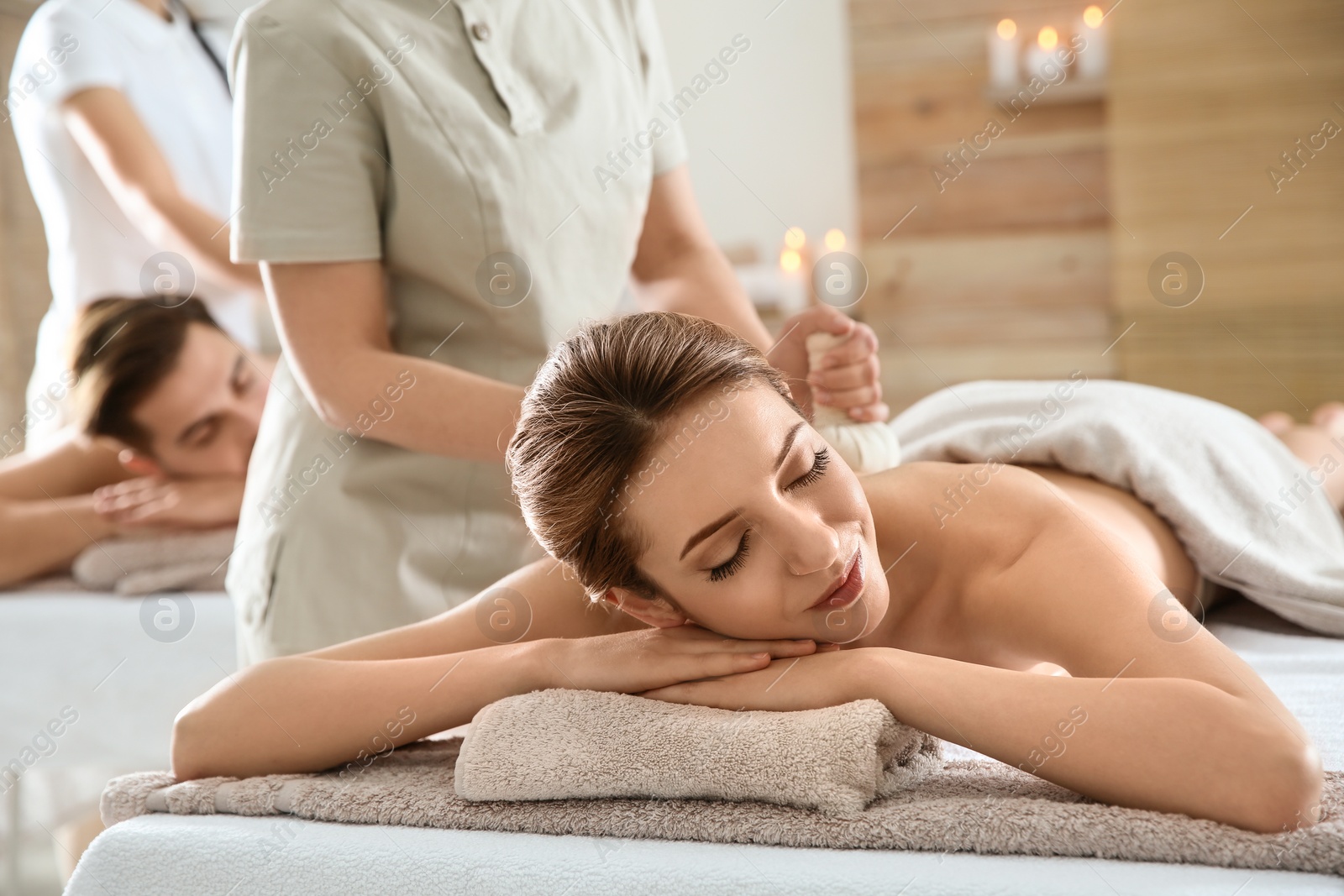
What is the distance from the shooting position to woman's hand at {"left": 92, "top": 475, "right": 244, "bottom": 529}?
6.82 feet

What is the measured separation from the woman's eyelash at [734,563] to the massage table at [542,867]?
201 millimetres

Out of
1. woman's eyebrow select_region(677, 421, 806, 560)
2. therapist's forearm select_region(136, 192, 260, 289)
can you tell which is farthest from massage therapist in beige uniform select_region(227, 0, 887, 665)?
therapist's forearm select_region(136, 192, 260, 289)

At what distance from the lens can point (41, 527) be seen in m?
2.09

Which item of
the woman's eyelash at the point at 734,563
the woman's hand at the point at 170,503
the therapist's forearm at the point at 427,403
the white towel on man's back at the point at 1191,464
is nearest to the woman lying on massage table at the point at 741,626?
the woman's eyelash at the point at 734,563

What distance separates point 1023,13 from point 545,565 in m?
2.02

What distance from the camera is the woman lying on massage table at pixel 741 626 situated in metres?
0.76

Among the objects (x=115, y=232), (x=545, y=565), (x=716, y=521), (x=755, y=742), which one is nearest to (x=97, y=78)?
(x=115, y=232)

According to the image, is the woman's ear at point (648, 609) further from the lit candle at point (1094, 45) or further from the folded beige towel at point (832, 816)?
the lit candle at point (1094, 45)

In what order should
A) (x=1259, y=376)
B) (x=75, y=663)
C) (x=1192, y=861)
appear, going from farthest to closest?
(x=1259, y=376)
(x=75, y=663)
(x=1192, y=861)

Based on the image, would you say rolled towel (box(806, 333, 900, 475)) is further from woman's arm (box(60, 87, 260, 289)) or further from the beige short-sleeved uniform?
woman's arm (box(60, 87, 260, 289))

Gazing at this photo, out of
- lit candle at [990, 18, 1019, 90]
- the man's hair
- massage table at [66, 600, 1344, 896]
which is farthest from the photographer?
lit candle at [990, 18, 1019, 90]

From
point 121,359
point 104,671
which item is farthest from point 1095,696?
point 121,359

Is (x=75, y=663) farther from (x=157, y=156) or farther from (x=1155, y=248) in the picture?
(x=1155, y=248)

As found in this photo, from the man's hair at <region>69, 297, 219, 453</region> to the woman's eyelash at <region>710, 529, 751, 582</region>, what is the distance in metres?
1.56
